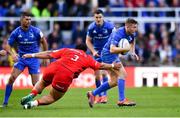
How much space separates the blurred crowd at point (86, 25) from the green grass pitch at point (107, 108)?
259 inches

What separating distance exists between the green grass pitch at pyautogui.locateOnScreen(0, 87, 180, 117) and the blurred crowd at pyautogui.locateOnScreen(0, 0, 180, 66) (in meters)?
6.58

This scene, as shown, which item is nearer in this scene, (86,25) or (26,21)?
(26,21)

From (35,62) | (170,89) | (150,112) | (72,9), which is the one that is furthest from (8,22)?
(150,112)

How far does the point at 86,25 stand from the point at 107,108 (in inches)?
533

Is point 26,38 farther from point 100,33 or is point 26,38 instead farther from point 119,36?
point 119,36

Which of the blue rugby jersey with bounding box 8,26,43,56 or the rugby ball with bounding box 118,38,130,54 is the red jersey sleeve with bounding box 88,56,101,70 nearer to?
the rugby ball with bounding box 118,38,130,54

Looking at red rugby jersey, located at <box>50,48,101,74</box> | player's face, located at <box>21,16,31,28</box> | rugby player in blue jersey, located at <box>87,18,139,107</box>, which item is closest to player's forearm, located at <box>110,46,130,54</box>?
rugby player in blue jersey, located at <box>87,18,139,107</box>

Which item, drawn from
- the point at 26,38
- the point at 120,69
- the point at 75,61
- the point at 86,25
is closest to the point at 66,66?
the point at 75,61

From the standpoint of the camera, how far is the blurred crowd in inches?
1136

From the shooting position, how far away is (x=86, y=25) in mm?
30125

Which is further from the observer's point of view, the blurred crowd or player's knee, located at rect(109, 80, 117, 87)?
the blurred crowd

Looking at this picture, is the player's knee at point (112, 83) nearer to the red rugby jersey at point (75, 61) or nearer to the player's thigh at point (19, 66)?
the red rugby jersey at point (75, 61)

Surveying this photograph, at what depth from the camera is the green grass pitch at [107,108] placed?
15289mm

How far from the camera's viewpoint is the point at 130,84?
87.6ft
